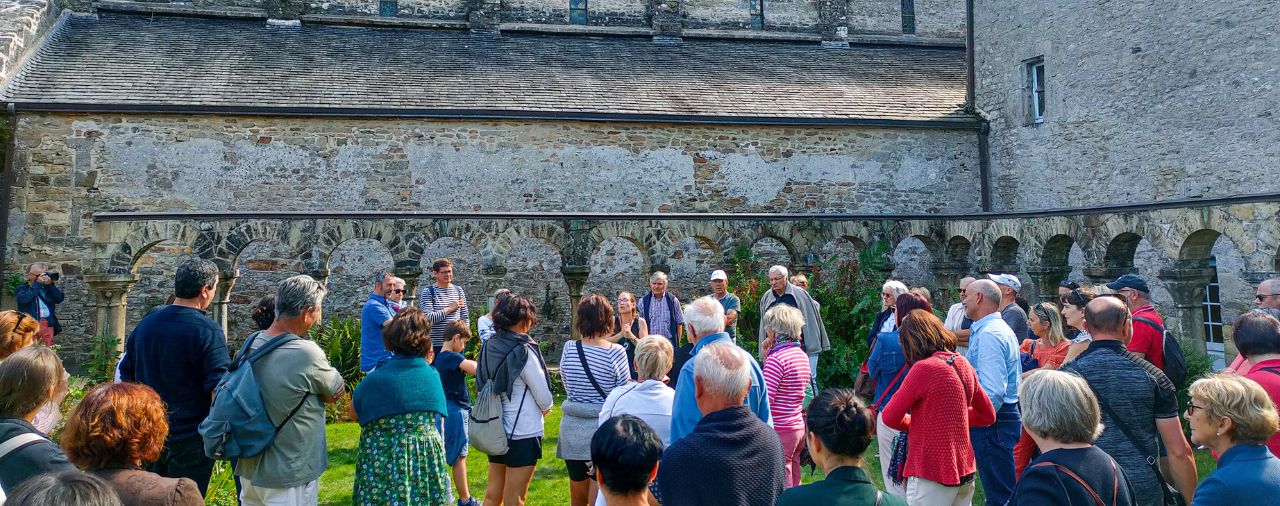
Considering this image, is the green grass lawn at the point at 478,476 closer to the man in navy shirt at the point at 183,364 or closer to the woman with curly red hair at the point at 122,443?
the man in navy shirt at the point at 183,364

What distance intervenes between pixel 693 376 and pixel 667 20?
15293 millimetres

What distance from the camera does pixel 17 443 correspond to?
2783mm

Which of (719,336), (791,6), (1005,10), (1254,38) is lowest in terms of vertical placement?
(719,336)

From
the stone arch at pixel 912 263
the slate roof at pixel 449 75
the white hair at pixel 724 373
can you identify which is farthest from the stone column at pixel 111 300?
the stone arch at pixel 912 263

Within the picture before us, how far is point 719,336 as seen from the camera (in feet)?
14.6

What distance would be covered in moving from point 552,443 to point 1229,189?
33.8 ft

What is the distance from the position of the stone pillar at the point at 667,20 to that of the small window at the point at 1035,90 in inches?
283

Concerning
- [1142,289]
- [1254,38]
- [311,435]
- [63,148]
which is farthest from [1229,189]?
[63,148]

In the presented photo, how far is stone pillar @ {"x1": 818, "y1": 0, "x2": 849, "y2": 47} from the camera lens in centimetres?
1867

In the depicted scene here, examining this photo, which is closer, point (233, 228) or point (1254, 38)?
point (233, 228)

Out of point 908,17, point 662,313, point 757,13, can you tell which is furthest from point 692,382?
point 908,17

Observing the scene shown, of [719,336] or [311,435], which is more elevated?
[719,336]

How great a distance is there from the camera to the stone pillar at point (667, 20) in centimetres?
1769

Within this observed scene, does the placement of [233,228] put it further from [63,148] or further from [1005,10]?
[1005,10]
